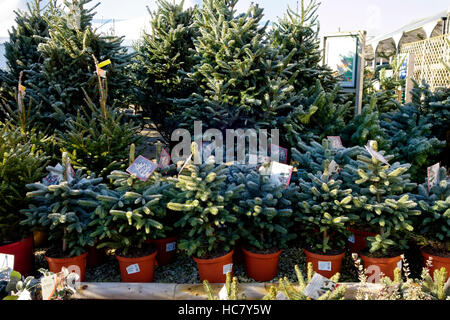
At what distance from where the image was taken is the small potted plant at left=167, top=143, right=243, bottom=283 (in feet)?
10.5

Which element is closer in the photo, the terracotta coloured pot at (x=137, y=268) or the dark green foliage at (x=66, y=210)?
the dark green foliage at (x=66, y=210)

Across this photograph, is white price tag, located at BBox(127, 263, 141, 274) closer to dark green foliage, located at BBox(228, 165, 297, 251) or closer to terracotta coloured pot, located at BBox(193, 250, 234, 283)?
terracotta coloured pot, located at BBox(193, 250, 234, 283)

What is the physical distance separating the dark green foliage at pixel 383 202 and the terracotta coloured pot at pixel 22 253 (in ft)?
10.7

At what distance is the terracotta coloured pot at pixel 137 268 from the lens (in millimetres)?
3398

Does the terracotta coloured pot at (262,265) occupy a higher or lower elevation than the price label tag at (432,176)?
lower

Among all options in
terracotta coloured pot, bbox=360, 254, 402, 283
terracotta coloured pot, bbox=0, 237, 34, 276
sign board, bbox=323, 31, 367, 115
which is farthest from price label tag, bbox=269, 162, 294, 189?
sign board, bbox=323, 31, 367, 115

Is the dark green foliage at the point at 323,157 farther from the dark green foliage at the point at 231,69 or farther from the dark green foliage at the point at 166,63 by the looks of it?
the dark green foliage at the point at 166,63

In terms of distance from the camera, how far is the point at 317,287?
2.22 meters

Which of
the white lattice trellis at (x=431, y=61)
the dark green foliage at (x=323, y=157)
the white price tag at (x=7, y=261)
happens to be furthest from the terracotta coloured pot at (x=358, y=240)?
the white lattice trellis at (x=431, y=61)

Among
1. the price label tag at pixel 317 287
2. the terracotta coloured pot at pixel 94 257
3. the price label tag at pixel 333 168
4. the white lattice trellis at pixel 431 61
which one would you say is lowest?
the terracotta coloured pot at pixel 94 257

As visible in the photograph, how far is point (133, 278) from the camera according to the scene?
344 cm

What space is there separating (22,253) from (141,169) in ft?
4.94

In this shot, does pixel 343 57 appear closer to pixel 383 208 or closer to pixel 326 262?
pixel 383 208

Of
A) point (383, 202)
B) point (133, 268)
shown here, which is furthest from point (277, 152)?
point (133, 268)
